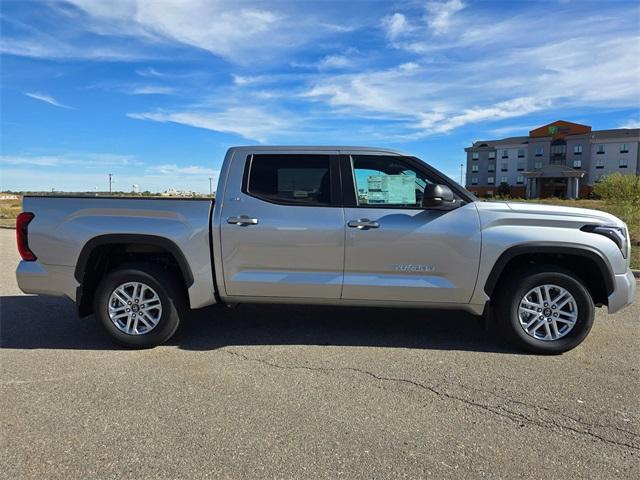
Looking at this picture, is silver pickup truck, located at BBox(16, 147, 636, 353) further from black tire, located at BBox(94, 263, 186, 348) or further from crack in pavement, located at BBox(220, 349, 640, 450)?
crack in pavement, located at BBox(220, 349, 640, 450)

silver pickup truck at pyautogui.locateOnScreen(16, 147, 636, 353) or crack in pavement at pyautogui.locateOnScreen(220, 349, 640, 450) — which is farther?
silver pickup truck at pyautogui.locateOnScreen(16, 147, 636, 353)

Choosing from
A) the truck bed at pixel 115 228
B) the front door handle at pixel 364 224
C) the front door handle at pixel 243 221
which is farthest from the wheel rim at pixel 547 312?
the truck bed at pixel 115 228

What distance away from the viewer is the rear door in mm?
4449

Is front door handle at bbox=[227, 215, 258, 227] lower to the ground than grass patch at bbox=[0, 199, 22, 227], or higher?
higher

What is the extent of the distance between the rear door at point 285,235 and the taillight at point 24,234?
1946 millimetres

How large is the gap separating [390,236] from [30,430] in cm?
312

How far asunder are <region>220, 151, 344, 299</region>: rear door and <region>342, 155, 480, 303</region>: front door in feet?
0.59

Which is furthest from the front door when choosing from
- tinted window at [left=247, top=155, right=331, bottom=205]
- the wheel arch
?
the wheel arch

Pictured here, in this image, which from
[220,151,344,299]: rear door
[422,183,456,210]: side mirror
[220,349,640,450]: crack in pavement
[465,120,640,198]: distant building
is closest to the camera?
[220,349,640,450]: crack in pavement

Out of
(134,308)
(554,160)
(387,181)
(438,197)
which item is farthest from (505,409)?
(554,160)

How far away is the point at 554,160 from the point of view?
83.8m

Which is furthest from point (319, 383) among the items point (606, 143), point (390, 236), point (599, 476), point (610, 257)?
point (606, 143)

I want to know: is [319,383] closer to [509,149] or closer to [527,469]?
[527,469]

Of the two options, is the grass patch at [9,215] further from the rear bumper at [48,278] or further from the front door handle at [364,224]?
the front door handle at [364,224]
